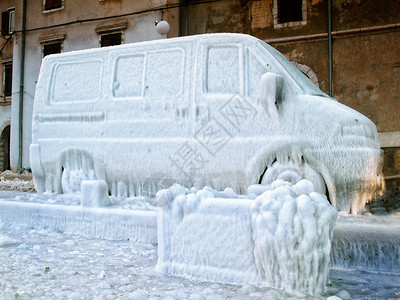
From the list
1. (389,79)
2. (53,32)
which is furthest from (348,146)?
(53,32)

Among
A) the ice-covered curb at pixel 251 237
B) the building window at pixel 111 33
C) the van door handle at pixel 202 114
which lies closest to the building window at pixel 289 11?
the building window at pixel 111 33

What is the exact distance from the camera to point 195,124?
341cm

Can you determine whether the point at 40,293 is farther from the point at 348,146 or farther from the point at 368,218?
Result: the point at 348,146

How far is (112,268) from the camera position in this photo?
2.24 m

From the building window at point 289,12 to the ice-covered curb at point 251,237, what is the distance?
31.2ft

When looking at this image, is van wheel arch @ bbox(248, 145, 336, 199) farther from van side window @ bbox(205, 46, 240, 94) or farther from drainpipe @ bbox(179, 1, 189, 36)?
drainpipe @ bbox(179, 1, 189, 36)

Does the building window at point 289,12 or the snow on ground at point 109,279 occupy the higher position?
the building window at point 289,12

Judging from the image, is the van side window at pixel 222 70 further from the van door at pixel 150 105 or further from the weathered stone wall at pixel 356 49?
the weathered stone wall at pixel 356 49

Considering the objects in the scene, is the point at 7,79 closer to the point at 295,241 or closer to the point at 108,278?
the point at 108,278

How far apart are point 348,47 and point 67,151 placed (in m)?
8.71

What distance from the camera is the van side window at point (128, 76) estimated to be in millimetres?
3738

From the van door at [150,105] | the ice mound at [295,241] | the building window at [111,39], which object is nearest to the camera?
the ice mound at [295,241]

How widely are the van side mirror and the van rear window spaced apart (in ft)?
6.15

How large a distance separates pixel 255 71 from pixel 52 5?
12.2 meters
